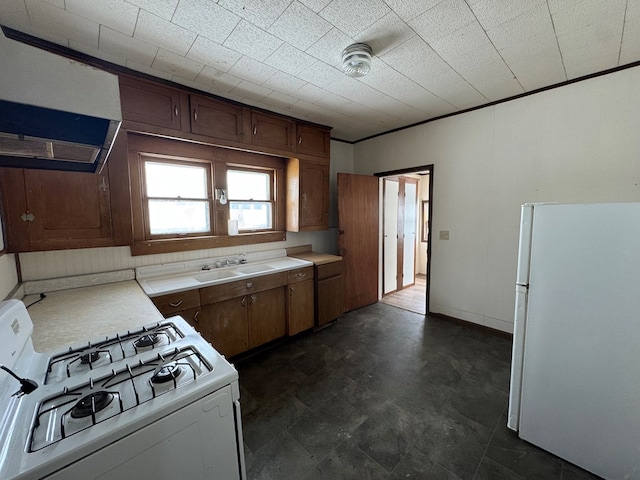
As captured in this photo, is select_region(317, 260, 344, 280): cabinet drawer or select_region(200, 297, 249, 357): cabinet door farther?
select_region(317, 260, 344, 280): cabinet drawer

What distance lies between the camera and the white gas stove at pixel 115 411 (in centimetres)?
69

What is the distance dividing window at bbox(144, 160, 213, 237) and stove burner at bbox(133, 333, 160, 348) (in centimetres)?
148

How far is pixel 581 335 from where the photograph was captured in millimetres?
1392

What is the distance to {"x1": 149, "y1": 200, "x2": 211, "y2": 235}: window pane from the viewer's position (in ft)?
7.93

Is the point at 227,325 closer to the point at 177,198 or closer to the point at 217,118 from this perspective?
the point at 177,198

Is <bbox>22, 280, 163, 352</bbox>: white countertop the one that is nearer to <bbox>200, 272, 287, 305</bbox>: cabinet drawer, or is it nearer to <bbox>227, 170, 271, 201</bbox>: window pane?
<bbox>200, 272, 287, 305</bbox>: cabinet drawer

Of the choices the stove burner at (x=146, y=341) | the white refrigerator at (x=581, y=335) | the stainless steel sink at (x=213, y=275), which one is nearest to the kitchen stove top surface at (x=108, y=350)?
the stove burner at (x=146, y=341)

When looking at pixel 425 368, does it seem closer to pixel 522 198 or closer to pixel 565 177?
pixel 522 198

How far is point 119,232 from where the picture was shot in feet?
6.36

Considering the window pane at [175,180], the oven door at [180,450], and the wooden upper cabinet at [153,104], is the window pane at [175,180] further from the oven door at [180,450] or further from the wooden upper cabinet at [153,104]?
the oven door at [180,450]

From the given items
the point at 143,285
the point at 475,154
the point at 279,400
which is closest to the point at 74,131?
the point at 143,285

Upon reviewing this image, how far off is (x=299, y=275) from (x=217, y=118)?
5.71 ft

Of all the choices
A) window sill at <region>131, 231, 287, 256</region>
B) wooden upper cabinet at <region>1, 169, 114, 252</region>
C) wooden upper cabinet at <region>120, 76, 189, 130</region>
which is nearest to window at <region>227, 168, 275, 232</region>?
window sill at <region>131, 231, 287, 256</region>

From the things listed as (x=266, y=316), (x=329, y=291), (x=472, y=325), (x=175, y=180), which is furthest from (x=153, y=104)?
(x=472, y=325)
